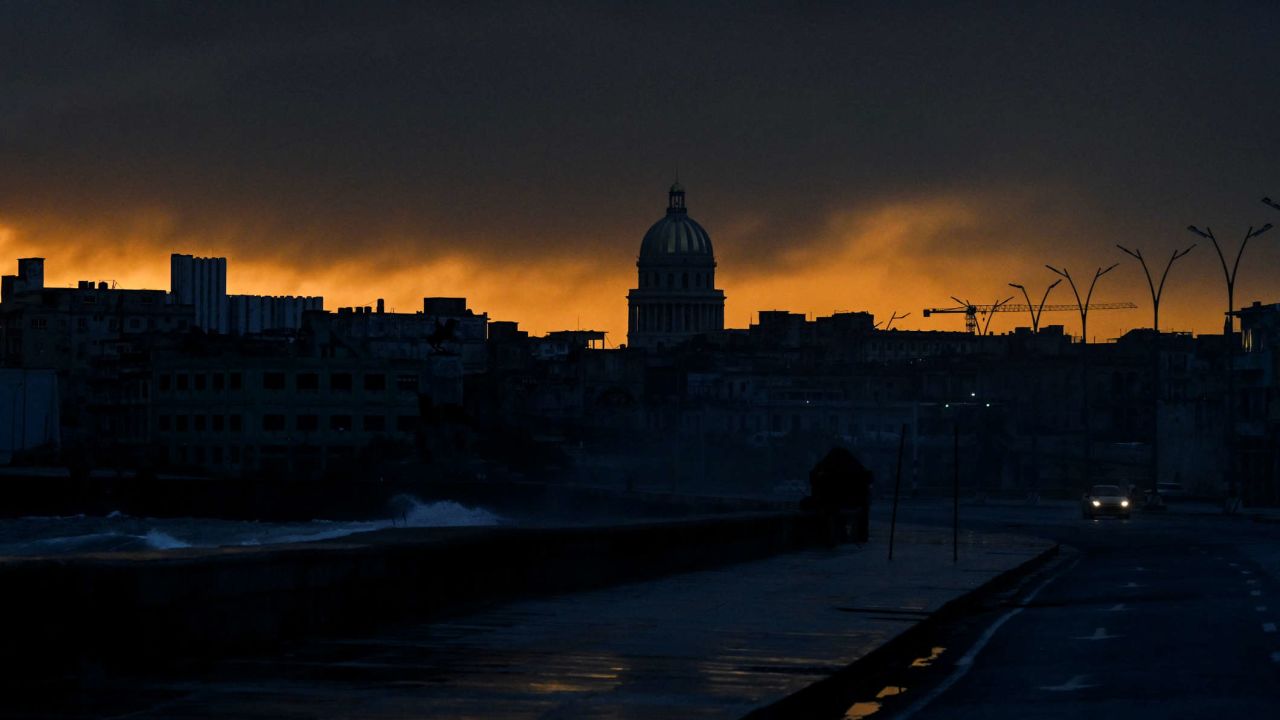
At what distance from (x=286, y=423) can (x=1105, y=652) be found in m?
125

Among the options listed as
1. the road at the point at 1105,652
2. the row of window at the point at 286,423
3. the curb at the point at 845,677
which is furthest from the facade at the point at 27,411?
the curb at the point at 845,677

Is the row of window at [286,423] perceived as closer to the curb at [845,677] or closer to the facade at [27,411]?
the facade at [27,411]

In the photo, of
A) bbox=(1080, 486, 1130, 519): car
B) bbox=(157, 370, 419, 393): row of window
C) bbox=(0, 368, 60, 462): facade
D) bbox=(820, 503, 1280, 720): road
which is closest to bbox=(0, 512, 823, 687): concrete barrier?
bbox=(820, 503, 1280, 720): road

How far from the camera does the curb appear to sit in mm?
15445

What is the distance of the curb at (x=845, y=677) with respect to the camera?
50.7ft

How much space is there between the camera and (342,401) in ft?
468

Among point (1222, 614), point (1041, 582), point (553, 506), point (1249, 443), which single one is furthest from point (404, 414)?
point (1222, 614)

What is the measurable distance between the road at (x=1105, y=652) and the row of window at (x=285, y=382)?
105 m

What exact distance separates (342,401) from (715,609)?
393 ft

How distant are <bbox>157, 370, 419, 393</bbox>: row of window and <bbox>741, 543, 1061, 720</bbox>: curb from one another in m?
114

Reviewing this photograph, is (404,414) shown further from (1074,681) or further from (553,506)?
(1074,681)

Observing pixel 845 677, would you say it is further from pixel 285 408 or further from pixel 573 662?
pixel 285 408

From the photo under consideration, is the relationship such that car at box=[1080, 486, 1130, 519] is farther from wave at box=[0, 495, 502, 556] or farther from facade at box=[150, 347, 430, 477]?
facade at box=[150, 347, 430, 477]

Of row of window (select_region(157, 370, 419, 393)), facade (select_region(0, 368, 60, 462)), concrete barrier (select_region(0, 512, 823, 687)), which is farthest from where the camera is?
facade (select_region(0, 368, 60, 462))
